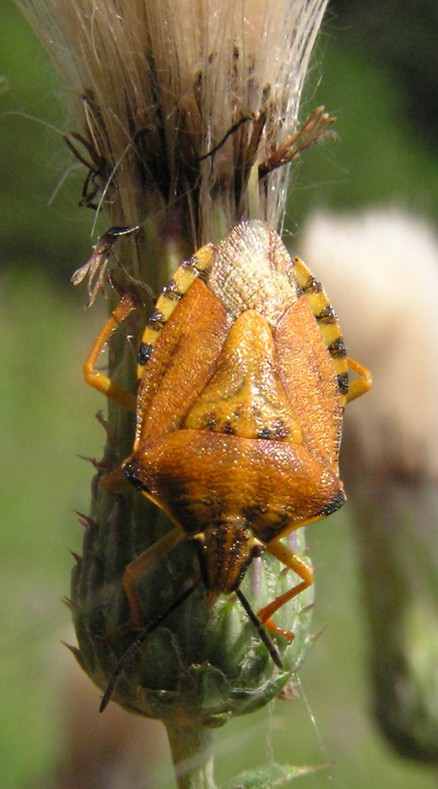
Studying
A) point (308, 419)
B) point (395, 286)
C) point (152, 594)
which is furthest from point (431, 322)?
point (152, 594)

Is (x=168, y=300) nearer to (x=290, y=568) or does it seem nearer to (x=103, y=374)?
(x=103, y=374)

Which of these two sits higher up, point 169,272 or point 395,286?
point 395,286

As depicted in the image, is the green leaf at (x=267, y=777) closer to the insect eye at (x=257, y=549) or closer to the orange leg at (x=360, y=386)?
the insect eye at (x=257, y=549)

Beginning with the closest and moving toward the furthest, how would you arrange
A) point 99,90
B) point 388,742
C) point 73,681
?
1. point 99,90
2. point 388,742
3. point 73,681

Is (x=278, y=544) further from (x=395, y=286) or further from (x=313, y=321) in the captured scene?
(x=395, y=286)

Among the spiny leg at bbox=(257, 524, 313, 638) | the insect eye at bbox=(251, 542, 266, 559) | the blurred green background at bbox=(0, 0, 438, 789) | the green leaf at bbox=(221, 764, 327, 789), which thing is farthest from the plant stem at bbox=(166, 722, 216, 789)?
the blurred green background at bbox=(0, 0, 438, 789)
